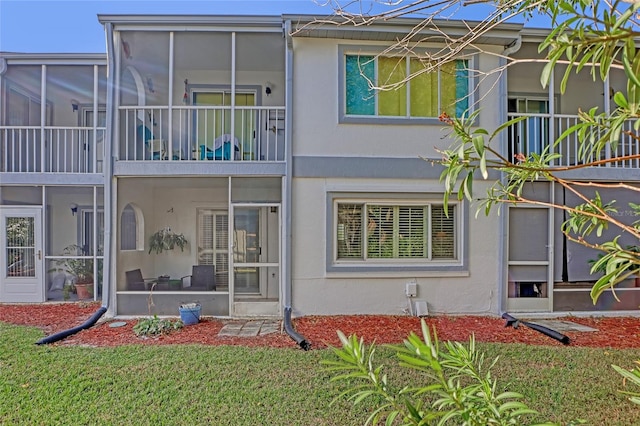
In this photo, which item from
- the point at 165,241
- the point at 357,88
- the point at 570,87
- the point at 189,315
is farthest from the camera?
the point at 570,87

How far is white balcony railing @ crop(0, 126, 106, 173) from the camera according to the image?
9.00 m

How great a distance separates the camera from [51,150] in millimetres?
9195

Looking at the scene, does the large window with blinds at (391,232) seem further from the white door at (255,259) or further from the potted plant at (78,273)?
the potted plant at (78,273)

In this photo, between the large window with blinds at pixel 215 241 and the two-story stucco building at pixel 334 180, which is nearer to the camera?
the two-story stucco building at pixel 334 180

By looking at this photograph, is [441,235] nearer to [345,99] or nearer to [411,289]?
[411,289]

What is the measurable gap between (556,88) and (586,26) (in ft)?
30.8

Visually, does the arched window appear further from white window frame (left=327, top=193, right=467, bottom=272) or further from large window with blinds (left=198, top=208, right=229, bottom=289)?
white window frame (left=327, top=193, right=467, bottom=272)

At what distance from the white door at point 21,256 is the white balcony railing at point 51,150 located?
3.87ft

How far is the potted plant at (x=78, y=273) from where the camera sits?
30.1 feet

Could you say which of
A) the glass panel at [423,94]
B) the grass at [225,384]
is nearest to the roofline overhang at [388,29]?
the glass panel at [423,94]

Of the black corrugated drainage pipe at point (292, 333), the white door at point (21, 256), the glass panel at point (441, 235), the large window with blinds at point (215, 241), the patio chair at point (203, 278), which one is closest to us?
the black corrugated drainage pipe at point (292, 333)

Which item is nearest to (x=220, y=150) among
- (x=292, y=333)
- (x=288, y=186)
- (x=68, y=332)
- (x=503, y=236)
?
(x=288, y=186)

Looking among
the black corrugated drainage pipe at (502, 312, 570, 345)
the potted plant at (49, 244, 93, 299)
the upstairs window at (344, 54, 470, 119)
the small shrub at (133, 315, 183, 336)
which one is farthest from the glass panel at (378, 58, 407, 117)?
the potted plant at (49, 244, 93, 299)

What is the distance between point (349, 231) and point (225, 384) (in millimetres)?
4245
